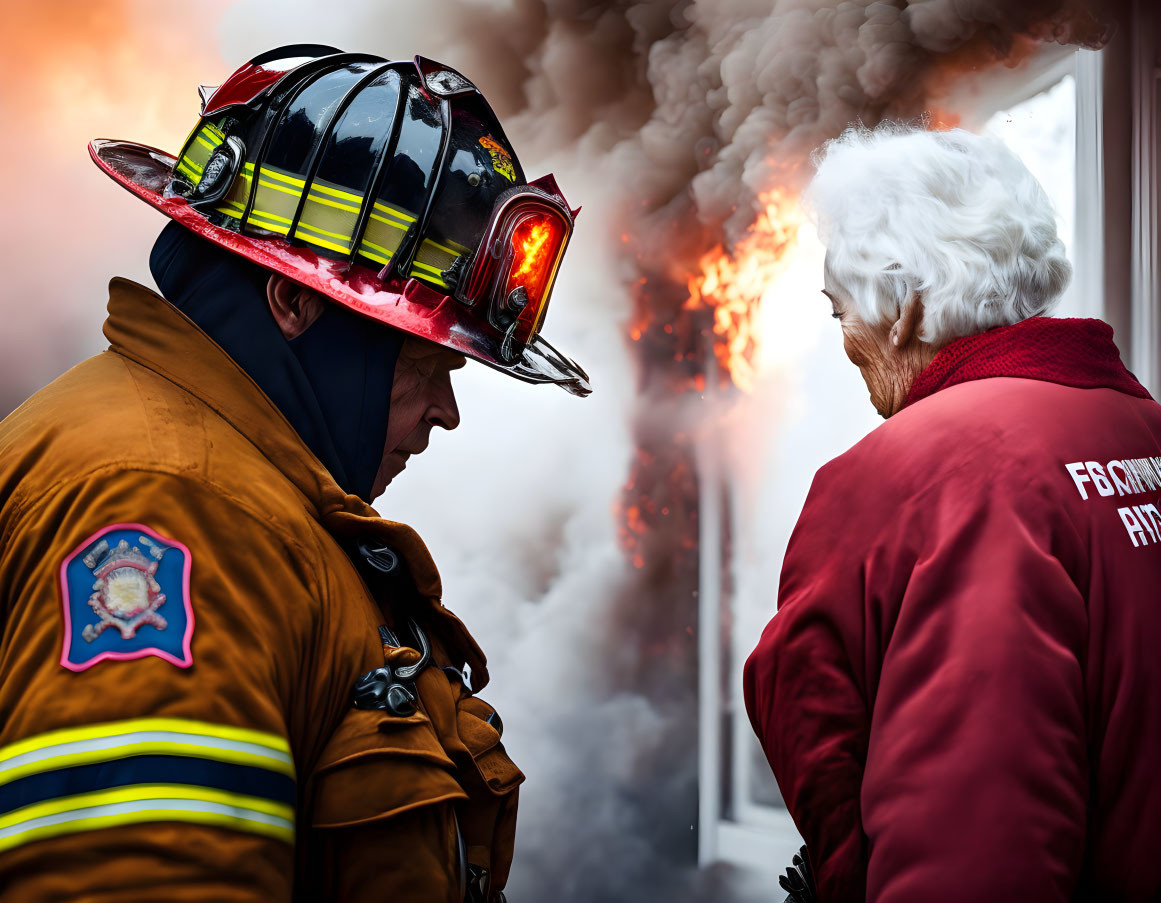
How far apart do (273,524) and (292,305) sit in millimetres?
531

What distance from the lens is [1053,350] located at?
1.93 m

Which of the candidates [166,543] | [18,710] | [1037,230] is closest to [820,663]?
[1037,230]

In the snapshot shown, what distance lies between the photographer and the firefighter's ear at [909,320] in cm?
213

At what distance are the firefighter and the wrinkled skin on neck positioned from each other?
673mm

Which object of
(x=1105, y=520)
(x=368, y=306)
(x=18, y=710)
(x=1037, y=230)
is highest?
(x=1037, y=230)

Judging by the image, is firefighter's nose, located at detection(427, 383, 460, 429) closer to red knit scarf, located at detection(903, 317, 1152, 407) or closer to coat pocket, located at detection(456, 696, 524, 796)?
coat pocket, located at detection(456, 696, 524, 796)

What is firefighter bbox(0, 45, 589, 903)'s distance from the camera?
49.5 inches

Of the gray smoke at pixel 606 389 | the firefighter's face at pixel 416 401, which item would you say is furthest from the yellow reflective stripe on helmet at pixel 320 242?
the gray smoke at pixel 606 389

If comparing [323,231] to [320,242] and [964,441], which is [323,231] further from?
[964,441]

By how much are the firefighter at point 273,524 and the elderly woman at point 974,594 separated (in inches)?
26.3

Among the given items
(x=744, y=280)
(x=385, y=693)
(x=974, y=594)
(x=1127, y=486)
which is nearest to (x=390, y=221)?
(x=385, y=693)

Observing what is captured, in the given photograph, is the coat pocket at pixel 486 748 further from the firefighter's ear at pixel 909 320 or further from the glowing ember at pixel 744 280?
the glowing ember at pixel 744 280

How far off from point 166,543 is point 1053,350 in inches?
64.1

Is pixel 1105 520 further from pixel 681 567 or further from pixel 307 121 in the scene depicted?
pixel 681 567
